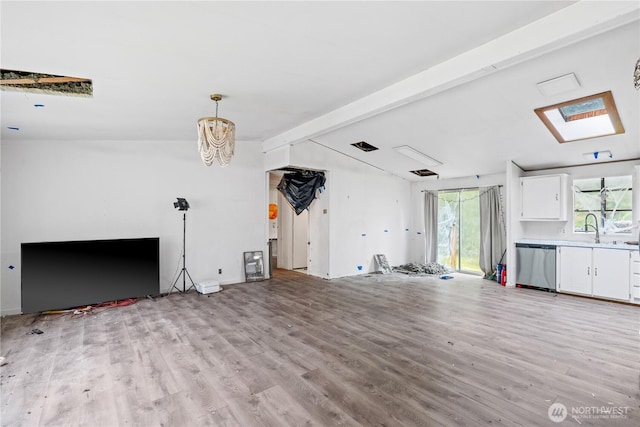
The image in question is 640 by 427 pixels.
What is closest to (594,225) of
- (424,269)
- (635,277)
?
(635,277)

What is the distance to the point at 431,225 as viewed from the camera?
807 centimetres

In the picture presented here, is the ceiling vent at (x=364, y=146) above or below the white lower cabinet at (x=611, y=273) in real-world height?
above

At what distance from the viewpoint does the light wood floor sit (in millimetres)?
2197

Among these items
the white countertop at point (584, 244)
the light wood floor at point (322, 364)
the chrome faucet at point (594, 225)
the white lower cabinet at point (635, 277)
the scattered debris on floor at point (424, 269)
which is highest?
the chrome faucet at point (594, 225)

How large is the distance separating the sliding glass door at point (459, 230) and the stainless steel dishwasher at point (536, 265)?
131cm

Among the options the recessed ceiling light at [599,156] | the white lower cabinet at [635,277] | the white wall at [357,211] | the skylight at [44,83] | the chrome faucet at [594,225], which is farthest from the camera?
the white wall at [357,211]

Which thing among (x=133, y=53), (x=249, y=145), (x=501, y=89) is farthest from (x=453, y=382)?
(x=249, y=145)

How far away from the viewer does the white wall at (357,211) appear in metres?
6.78

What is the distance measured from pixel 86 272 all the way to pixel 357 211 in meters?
5.22

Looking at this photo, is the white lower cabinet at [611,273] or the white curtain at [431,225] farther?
the white curtain at [431,225]

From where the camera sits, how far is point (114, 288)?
15.5 feet

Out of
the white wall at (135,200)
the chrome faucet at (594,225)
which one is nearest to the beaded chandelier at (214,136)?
the white wall at (135,200)

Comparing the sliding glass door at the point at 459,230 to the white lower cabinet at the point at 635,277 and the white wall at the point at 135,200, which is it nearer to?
the white lower cabinet at the point at 635,277

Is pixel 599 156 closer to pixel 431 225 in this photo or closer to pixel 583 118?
pixel 583 118
